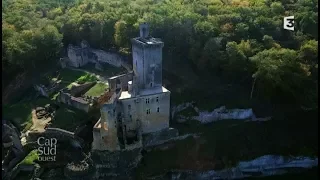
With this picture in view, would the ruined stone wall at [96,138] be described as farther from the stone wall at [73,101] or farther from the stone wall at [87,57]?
the stone wall at [87,57]

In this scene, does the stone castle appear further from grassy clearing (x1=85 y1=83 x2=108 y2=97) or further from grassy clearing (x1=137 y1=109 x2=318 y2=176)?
grassy clearing (x1=85 y1=83 x2=108 y2=97)

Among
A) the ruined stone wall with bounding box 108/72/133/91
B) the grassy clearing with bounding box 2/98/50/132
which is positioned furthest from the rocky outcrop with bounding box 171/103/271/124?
the grassy clearing with bounding box 2/98/50/132

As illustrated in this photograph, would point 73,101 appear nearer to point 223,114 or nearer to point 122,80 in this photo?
point 122,80

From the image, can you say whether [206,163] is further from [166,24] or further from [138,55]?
[166,24]

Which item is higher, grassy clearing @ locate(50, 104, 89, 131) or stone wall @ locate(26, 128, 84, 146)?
grassy clearing @ locate(50, 104, 89, 131)

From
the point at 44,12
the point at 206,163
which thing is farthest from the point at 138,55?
the point at 44,12
